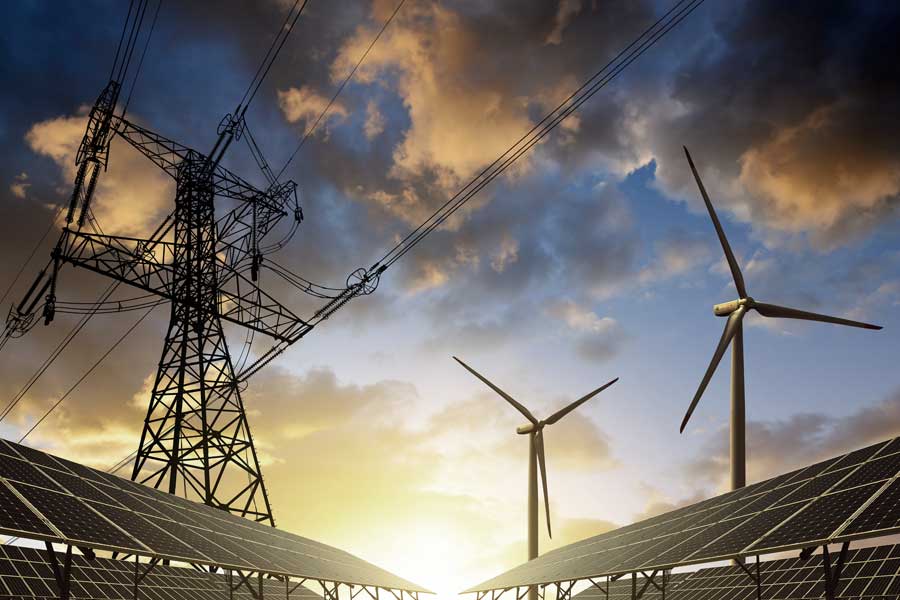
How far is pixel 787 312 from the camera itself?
4069 cm

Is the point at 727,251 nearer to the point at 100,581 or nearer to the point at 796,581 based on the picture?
the point at 796,581

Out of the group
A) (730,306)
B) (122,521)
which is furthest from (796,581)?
(122,521)

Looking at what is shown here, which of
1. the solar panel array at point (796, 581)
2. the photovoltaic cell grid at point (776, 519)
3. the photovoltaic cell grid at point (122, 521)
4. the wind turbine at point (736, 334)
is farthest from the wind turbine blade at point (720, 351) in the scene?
the photovoltaic cell grid at point (122, 521)

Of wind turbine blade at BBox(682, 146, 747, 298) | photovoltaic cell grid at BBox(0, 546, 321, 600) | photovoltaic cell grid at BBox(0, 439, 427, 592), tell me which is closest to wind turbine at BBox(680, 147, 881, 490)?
wind turbine blade at BBox(682, 146, 747, 298)

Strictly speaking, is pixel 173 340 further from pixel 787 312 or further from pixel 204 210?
pixel 787 312

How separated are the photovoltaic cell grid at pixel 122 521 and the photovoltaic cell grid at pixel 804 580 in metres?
17.4

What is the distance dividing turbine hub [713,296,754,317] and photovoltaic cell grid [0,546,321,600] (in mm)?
30425

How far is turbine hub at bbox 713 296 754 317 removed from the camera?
40875 mm

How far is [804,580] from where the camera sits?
2970 cm

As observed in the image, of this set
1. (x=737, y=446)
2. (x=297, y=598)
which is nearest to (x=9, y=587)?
(x=297, y=598)

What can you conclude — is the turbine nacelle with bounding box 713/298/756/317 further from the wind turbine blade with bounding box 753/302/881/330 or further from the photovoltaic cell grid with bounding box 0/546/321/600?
the photovoltaic cell grid with bounding box 0/546/321/600

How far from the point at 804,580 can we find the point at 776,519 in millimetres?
12270

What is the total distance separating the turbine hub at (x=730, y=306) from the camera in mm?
40875

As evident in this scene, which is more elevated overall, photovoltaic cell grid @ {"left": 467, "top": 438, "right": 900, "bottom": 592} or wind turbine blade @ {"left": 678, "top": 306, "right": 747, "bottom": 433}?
wind turbine blade @ {"left": 678, "top": 306, "right": 747, "bottom": 433}
